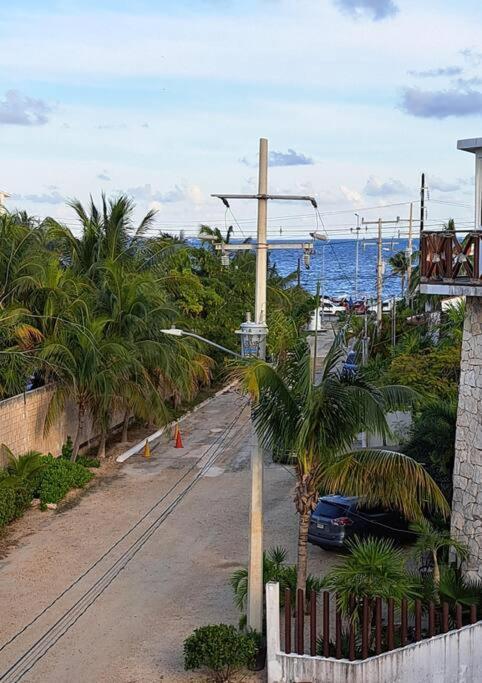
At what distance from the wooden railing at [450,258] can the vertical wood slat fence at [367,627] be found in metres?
4.82

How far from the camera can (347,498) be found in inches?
757

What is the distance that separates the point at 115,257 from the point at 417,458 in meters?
14.9

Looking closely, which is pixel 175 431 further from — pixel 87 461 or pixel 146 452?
pixel 87 461

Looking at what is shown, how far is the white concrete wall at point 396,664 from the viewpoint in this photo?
478 inches

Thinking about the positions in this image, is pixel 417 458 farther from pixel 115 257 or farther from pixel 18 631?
pixel 115 257

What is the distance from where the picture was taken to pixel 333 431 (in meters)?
13.2

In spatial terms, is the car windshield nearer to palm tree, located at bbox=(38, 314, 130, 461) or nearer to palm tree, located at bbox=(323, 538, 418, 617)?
palm tree, located at bbox=(323, 538, 418, 617)

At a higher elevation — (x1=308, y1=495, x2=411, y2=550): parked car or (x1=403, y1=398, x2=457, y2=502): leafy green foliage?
(x1=403, y1=398, x2=457, y2=502): leafy green foliage

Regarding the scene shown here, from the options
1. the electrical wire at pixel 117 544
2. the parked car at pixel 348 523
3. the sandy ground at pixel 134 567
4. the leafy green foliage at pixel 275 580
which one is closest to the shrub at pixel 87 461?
the sandy ground at pixel 134 567

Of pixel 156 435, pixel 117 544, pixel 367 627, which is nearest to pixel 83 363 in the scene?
pixel 117 544

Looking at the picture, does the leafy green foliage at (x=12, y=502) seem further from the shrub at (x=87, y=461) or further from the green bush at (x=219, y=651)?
the green bush at (x=219, y=651)

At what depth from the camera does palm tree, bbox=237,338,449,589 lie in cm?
1315

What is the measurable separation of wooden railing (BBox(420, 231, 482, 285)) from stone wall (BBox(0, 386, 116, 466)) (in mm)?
12159

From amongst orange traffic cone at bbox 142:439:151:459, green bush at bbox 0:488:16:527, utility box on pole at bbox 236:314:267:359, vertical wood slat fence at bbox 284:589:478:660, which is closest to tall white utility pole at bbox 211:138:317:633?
utility box on pole at bbox 236:314:267:359
